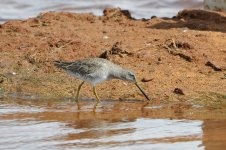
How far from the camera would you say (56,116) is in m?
8.56

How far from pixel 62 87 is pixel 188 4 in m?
9.65

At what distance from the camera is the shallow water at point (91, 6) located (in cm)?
1823

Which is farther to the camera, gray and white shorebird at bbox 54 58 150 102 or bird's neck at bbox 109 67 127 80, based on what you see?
bird's neck at bbox 109 67 127 80

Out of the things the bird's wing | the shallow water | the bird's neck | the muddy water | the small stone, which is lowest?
the muddy water

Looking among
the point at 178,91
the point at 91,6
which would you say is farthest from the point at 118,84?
the point at 91,6

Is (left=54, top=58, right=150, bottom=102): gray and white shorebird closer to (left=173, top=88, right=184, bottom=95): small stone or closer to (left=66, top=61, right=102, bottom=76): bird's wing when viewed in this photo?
(left=66, top=61, right=102, bottom=76): bird's wing

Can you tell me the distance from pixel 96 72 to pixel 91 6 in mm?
9757

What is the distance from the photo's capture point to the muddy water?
7164 mm

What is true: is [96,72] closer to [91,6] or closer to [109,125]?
[109,125]

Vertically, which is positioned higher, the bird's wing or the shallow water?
the shallow water

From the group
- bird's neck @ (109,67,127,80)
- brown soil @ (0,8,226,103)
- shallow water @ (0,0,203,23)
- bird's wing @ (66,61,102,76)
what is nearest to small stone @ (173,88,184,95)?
brown soil @ (0,8,226,103)

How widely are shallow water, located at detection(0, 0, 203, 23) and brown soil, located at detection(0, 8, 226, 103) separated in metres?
4.54

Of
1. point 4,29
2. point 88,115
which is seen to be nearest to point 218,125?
point 88,115

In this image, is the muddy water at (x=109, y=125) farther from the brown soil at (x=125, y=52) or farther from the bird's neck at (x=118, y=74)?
the brown soil at (x=125, y=52)
